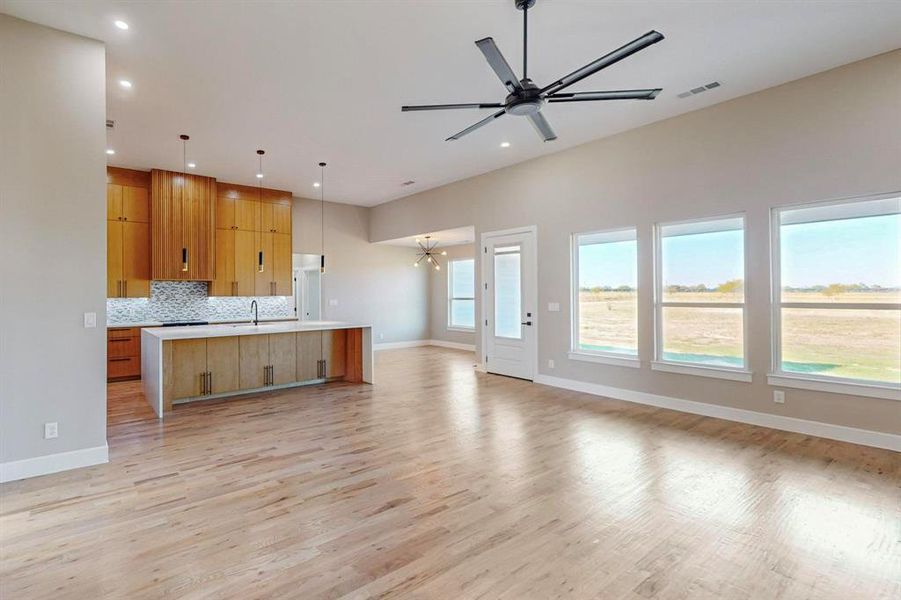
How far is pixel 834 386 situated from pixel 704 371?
110cm

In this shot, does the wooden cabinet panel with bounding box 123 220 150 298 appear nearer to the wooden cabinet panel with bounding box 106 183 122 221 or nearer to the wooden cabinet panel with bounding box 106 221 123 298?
the wooden cabinet panel with bounding box 106 221 123 298

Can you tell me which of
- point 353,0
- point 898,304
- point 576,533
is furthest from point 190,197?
point 898,304

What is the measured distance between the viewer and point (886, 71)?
378 centimetres

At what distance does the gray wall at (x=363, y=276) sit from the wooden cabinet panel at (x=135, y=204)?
2.67 m

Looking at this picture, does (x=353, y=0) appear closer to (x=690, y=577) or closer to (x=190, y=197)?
(x=690, y=577)

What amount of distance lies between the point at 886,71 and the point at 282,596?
5.97 m

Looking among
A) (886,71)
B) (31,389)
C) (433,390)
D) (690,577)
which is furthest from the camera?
(433,390)

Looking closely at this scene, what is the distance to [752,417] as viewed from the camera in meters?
4.50

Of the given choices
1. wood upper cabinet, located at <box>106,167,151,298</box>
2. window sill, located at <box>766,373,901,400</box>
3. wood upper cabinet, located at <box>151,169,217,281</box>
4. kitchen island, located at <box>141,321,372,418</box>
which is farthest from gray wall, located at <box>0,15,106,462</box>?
window sill, located at <box>766,373,901,400</box>

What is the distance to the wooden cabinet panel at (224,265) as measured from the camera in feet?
25.8

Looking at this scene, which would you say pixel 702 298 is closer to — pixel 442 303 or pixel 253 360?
pixel 253 360

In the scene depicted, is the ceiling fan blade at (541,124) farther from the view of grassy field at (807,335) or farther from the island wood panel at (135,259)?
the island wood panel at (135,259)

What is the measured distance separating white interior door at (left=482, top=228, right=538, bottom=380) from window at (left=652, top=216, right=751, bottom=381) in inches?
75.1

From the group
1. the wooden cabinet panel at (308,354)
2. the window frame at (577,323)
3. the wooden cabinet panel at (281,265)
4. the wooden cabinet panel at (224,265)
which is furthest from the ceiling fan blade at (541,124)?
the wooden cabinet panel at (224,265)
